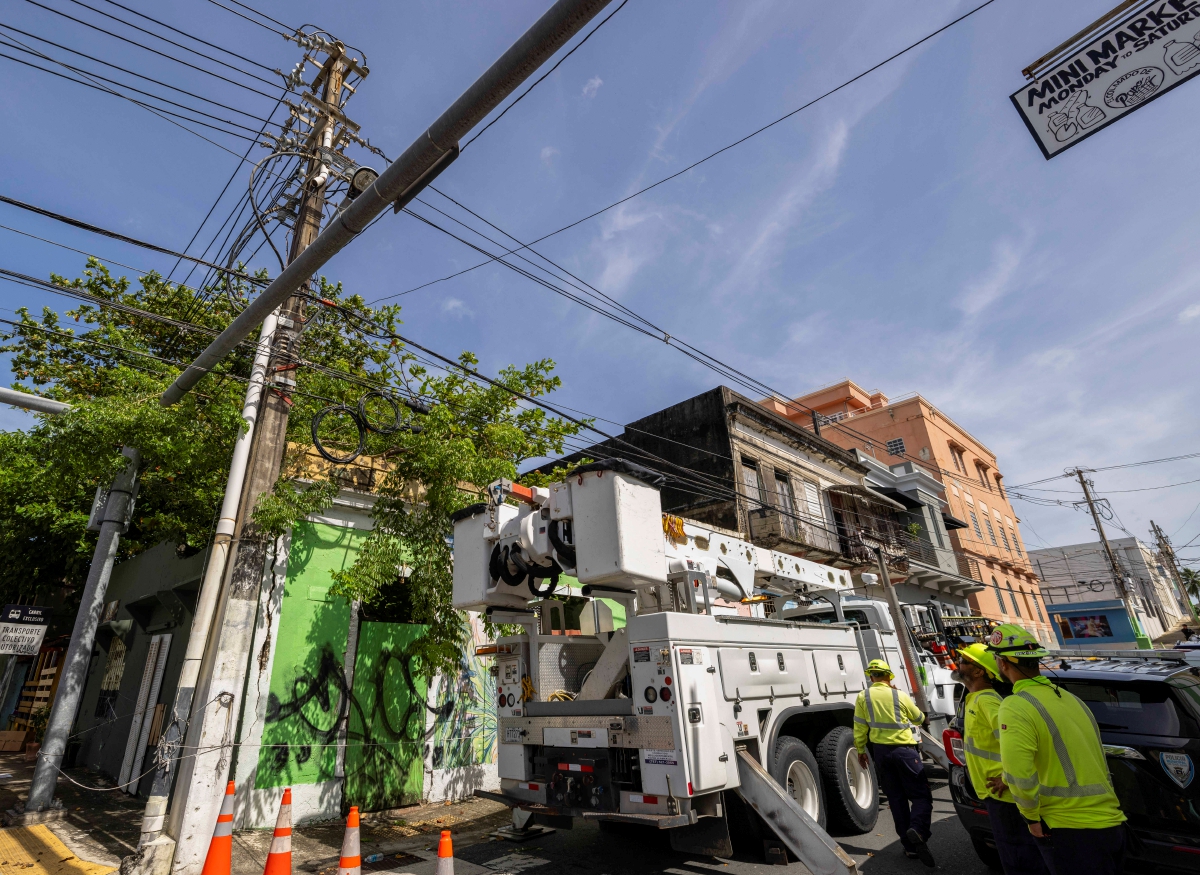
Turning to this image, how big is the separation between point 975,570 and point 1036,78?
30.8 m

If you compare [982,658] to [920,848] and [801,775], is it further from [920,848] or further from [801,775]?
[801,775]

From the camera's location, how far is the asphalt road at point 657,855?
554 centimetres

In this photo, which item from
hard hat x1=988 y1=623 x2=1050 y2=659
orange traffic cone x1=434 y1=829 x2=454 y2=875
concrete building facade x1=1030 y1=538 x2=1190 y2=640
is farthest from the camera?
concrete building facade x1=1030 y1=538 x2=1190 y2=640

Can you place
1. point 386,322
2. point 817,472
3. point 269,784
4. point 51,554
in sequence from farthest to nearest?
point 817,472 < point 386,322 < point 51,554 < point 269,784

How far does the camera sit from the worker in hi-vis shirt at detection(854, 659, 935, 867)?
18.6ft

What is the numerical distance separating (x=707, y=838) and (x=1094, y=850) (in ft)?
8.65

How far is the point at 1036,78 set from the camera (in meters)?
5.17

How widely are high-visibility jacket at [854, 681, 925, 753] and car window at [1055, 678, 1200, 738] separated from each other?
1674 mm

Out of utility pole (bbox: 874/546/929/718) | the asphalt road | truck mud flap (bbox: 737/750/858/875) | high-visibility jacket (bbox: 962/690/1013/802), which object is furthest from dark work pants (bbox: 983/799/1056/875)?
utility pole (bbox: 874/546/929/718)

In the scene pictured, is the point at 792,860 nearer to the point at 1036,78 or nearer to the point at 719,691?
the point at 719,691

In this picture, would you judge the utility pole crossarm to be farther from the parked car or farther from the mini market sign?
the parked car

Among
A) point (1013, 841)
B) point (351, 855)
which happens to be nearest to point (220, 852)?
point (351, 855)

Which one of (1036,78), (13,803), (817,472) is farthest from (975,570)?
(13,803)

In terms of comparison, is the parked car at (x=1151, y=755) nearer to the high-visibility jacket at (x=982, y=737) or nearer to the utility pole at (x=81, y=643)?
the high-visibility jacket at (x=982, y=737)
